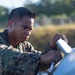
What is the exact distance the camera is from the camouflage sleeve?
274 centimetres

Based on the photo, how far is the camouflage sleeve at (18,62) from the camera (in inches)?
108

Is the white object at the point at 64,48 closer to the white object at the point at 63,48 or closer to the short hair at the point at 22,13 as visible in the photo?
the white object at the point at 63,48

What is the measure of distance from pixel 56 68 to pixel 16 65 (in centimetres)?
38

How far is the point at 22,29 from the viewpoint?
3416 millimetres

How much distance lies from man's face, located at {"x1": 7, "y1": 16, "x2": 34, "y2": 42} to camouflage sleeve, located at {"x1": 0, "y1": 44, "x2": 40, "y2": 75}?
0.52 metres

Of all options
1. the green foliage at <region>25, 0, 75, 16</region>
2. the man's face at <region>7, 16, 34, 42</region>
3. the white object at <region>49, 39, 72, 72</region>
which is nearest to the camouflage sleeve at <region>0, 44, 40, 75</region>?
the white object at <region>49, 39, 72, 72</region>

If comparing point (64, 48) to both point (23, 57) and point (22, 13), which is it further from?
point (22, 13)

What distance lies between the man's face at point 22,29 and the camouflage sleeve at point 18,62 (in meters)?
0.52

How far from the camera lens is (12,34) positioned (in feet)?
11.4

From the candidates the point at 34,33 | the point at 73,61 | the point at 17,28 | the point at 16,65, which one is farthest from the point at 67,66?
the point at 34,33

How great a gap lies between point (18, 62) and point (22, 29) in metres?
0.70

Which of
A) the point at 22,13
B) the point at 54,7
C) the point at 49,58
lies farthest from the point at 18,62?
the point at 54,7

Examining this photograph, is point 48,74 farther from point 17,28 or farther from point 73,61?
point 17,28

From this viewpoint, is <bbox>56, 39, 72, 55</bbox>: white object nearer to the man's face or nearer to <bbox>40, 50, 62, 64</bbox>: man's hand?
<bbox>40, 50, 62, 64</bbox>: man's hand
